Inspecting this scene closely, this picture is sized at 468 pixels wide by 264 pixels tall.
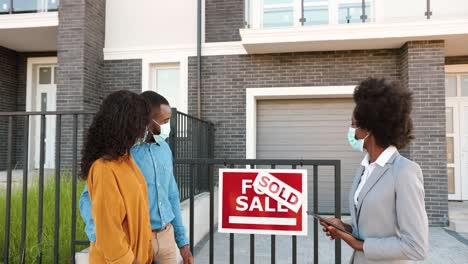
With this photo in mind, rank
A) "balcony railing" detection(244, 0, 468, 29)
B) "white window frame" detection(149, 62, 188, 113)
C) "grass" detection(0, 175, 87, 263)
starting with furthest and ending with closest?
"white window frame" detection(149, 62, 188, 113) < "balcony railing" detection(244, 0, 468, 29) < "grass" detection(0, 175, 87, 263)

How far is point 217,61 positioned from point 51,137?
4637 mm

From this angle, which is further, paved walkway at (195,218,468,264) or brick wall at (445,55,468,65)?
brick wall at (445,55,468,65)

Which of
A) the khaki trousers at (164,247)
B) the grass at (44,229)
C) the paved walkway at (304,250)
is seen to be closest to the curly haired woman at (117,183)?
the khaki trousers at (164,247)

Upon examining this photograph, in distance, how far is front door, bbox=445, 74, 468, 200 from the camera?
8.57 m

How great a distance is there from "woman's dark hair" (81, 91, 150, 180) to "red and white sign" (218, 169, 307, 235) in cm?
112

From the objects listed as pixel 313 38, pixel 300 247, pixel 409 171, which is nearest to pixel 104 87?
pixel 313 38

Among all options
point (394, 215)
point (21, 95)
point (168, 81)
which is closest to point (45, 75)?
point (21, 95)

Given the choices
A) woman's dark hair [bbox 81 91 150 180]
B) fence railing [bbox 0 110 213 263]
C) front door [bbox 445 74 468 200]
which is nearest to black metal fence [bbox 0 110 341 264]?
fence railing [bbox 0 110 213 263]

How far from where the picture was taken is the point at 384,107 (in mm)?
1703

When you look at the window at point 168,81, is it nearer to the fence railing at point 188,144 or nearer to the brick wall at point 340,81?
the brick wall at point 340,81

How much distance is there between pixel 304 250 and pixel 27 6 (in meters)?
8.01

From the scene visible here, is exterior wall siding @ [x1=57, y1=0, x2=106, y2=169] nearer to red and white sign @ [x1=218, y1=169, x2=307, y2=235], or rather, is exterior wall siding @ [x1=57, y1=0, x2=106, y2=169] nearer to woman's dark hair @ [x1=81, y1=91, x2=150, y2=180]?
red and white sign @ [x1=218, y1=169, x2=307, y2=235]

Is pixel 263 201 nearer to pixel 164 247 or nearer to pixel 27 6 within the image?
pixel 164 247

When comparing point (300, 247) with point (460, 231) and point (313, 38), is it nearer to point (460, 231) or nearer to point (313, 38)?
point (460, 231)
